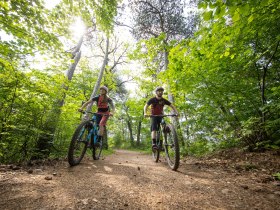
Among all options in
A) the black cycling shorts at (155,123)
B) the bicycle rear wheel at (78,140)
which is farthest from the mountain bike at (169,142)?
the bicycle rear wheel at (78,140)

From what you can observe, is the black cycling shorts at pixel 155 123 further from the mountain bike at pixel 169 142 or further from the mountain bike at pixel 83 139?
the mountain bike at pixel 83 139

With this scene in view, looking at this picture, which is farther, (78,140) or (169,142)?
(169,142)

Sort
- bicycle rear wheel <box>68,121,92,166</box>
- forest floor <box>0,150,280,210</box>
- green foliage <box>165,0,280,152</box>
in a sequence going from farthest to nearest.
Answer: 1. green foliage <box>165,0,280,152</box>
2. bicycle rear wheel <box>68,121,92,166</box>
3. forest floor <box>0,150,280,210</box>

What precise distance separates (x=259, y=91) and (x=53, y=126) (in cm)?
624

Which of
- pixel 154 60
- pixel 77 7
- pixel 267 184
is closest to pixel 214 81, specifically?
pixel 267 184

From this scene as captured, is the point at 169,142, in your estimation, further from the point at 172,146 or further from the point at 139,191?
the point at 139,191

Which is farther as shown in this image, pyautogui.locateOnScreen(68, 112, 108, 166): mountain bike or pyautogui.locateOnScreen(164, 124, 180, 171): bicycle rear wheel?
pyautogui.locateOnScreen(164, 124, 180, 171): bicycle rear wheel

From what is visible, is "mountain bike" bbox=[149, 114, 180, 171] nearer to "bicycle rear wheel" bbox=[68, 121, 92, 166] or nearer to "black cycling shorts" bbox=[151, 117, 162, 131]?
"black cycling shorts" bbox=[151, 117, 162, 131]

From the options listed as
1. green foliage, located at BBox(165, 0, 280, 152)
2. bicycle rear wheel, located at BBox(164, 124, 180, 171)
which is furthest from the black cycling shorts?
green foliage, located at BBox(165, 0, 280, 152)

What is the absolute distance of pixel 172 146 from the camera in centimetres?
435

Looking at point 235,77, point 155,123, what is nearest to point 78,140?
point 155,123

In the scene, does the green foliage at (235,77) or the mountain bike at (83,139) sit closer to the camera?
the mountain bike at (83,139)

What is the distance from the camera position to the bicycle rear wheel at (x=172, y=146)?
3962mm

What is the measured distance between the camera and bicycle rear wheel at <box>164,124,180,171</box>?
3.96m
